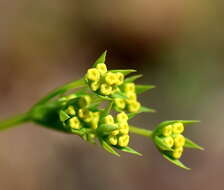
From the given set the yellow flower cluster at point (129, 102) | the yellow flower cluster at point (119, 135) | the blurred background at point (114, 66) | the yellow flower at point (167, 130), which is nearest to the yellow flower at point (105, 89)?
the yellow flower cluster at point (119, 135)

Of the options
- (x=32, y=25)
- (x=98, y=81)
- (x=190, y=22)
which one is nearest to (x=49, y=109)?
(x=98, y=81)

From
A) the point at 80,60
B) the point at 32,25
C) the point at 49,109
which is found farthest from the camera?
the point at 80,60

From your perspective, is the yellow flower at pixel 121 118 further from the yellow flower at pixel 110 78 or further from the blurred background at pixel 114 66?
the blurred background at pixel 114 66

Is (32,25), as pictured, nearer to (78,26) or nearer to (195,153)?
(78,26)

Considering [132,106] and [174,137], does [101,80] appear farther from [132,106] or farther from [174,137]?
[174,137]

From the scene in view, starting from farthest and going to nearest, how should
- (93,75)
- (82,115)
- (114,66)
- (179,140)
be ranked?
(114,66) < (179,140) < (82,115) < (93,75)

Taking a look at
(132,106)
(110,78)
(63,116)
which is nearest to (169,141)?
(132,106)
